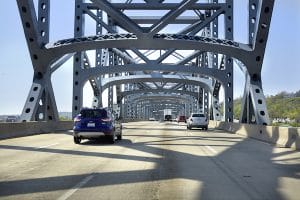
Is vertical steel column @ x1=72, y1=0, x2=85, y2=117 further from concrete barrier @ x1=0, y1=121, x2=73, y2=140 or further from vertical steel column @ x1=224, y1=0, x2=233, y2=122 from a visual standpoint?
vertical steel column @ x1=224, y1=0, x2=233, y2=122

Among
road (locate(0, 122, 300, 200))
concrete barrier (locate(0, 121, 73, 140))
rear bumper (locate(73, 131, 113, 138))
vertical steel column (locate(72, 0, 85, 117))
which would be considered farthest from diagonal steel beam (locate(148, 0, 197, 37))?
road (locate(0, 122, 300, 200))

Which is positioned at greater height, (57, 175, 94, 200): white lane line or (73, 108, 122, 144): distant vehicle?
(73, 108, 122, 144): distant vehicle

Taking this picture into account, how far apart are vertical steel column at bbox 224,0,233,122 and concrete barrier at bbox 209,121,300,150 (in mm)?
11122

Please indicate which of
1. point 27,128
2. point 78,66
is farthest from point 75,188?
point 78,66

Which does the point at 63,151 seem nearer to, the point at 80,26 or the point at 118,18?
the point at 118,18

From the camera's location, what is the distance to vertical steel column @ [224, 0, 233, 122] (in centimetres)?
4797

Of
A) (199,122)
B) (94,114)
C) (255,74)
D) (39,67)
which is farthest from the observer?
(199,122)

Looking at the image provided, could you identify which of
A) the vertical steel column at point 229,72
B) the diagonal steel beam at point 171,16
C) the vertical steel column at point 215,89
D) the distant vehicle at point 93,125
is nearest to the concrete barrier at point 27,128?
the distant vehicle at point 93,125

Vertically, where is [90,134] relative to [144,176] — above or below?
above

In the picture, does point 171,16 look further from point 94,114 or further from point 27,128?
point 94,114

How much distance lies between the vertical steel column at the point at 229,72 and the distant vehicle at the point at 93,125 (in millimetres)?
26315

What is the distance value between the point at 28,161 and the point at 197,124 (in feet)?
108

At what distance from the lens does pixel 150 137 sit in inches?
1185

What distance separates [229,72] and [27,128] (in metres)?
26.7
